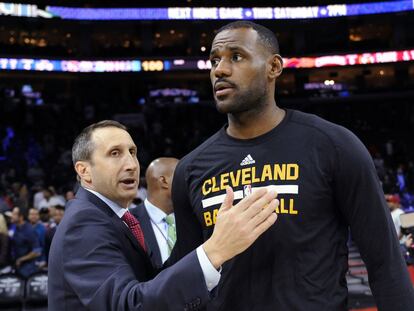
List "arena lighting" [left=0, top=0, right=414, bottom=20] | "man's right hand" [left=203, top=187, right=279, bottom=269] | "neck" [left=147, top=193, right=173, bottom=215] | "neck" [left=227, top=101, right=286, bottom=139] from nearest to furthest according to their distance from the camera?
1. "man's right hand" [left=203, top=187, right=279, bottom=269]
2. "neck" [left=227, top=101, right=286, bottom=139]
3. "neck" [left=147, top=193, right=173, bottom=215]
4. "arena lighting" [left=0, top=0, right=414, bottom=20]

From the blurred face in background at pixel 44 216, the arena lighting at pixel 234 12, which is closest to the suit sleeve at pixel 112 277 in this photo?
the blurred face in background at pixel 44 216

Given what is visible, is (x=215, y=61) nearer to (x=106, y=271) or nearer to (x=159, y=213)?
(x=106, y=271)

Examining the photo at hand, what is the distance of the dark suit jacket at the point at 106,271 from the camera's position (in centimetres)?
158

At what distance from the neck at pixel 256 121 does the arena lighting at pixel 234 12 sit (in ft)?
88.8

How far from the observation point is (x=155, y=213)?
15.3 ft

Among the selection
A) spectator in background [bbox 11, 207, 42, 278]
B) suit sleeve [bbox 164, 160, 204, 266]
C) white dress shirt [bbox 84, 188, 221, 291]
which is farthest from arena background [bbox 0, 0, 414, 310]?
white dress shirt [bbox 84, 188, 221, 291]

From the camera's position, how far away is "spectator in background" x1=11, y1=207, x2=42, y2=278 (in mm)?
9195

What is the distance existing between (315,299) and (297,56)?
27.6m

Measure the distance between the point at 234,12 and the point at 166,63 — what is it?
4532 millimetres

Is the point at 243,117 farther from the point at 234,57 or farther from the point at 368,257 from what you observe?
the point at 368,257

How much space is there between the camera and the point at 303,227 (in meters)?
2.03

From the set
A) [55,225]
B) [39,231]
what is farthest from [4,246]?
[55,225]

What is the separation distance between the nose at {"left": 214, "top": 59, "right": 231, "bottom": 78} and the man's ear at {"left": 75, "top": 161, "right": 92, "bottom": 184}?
0.63 meters

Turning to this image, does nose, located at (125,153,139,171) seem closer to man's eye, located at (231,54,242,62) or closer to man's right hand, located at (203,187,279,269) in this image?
man's eye, located at (231,54,242,62)
